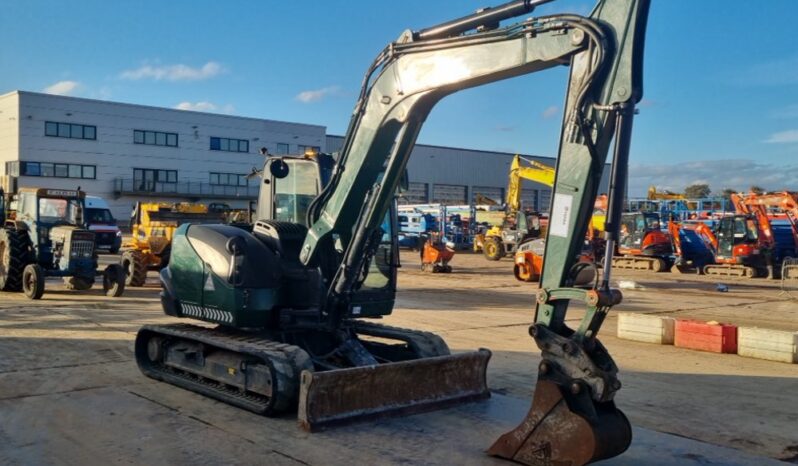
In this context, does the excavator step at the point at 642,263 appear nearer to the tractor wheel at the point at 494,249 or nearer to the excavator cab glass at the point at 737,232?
the excavator cab glass at the point at 737,232

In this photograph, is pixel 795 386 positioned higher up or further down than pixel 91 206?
further down

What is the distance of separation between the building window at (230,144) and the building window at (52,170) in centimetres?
971

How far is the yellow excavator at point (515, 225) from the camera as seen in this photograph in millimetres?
34250

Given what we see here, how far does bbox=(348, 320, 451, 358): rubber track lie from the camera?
8.68 meters

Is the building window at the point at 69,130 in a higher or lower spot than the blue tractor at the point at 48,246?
higher

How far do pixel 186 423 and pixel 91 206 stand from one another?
30.2m

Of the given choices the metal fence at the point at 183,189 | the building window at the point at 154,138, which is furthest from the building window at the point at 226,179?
the building window at the point at 154,138

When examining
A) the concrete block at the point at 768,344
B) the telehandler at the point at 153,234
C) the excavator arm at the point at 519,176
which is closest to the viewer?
the concrete block at the point at 768,344

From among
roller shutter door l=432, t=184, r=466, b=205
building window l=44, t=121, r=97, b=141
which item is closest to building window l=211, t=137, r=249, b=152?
building window l=44, t=121, r=97, b=141

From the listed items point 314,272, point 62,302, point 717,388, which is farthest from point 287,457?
point 62,302

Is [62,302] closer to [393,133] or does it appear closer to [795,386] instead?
[393,133]

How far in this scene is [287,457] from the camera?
20.6 feet

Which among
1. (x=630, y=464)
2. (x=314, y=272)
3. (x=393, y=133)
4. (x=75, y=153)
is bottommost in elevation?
(x=630, y=464)

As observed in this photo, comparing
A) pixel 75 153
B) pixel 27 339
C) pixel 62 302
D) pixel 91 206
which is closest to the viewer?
pixel 27 339
